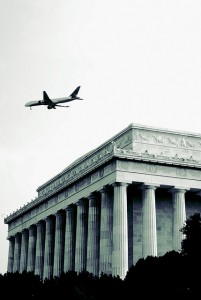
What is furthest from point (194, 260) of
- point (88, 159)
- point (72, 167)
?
point (72, 167)

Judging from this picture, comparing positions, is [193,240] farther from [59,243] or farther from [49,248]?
[49,248]

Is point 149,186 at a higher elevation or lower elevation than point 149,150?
lower

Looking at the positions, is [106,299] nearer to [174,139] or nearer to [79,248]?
[79,248]

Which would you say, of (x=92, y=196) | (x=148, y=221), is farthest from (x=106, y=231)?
(x=92, y=196)

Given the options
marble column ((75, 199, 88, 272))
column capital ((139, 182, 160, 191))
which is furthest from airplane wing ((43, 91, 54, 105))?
marble column ((75, 199, 88, 272))

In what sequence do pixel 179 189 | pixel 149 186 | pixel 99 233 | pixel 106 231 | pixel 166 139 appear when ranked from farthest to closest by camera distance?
1. pixel 166 139
2. pixel 99 233
3. pixel 179 189
4. pixel 149 186
5. pixel 106 231

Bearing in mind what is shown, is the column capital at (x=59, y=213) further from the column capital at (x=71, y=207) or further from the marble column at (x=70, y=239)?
the column capital at (x=71, y=207)

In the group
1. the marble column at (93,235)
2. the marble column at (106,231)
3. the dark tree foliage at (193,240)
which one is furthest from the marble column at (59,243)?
the dark tree foliage at (193,240)
